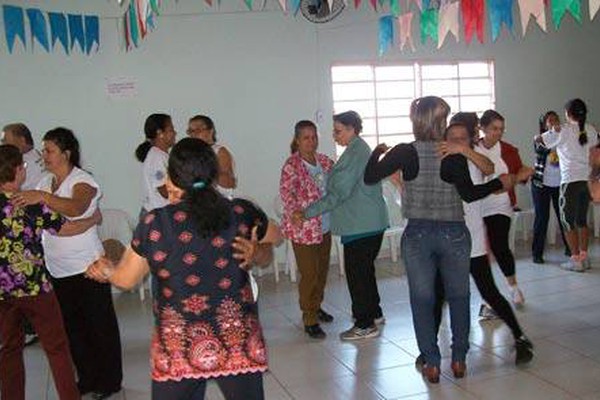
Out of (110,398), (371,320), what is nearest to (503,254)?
(371,320)

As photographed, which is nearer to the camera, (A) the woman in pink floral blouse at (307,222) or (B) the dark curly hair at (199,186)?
(B) the dark curly hair at (199,186)

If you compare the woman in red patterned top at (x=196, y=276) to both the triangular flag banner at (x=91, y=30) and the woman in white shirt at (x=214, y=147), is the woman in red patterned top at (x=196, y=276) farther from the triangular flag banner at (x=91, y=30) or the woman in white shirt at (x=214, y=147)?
the triangular flag banner at (x=91, y=30)

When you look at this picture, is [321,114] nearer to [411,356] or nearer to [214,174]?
[411,356]

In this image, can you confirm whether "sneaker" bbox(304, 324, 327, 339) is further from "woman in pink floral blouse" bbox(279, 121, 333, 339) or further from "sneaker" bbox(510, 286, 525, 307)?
"sneaker" bbox(510, 286, 525, 307)

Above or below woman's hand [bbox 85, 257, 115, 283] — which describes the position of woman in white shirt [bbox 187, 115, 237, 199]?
above

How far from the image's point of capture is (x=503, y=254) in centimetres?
423

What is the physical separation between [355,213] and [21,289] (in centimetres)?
188

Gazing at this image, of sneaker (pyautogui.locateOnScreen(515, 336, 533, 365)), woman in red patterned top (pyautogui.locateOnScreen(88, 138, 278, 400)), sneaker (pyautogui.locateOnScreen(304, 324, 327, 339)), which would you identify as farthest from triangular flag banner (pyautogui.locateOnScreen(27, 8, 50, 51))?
sneaker (pyautogui.locateOnScreen(515, 336, 533, 365))

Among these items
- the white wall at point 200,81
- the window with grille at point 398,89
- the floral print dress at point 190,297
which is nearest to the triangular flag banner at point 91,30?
the white wall at point 200,81

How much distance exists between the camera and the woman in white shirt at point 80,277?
3014 mm

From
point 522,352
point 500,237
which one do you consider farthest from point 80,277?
A: point 500,237

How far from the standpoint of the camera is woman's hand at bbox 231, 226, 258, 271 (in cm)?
189

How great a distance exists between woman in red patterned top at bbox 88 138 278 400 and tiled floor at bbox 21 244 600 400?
137 cm

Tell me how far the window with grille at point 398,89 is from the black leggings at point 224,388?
15.5ft
